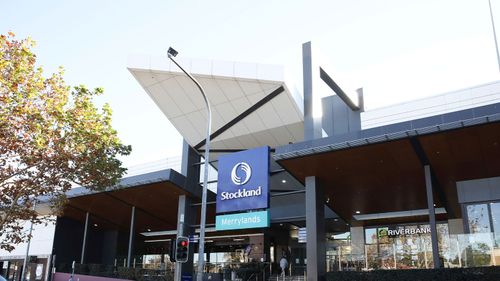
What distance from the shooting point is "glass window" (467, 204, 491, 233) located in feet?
65.9

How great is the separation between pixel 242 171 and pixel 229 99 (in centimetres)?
400

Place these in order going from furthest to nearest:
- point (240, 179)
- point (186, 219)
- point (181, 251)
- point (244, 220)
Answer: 1. point (186, 219)
2. point (240, 179)
3. point (244, 220)
4. point (181, 251)

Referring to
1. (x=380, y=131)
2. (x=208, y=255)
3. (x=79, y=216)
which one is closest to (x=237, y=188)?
(x=380, y=131)

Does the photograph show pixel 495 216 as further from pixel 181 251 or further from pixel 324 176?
pixel 181 251

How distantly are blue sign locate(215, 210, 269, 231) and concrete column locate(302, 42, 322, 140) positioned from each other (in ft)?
15.6

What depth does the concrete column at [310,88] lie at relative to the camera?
843 inches

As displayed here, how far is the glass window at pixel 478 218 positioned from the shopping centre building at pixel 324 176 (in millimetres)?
46

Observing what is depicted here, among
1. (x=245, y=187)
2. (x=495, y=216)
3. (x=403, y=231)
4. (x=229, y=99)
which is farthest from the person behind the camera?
(x=403, y=231)

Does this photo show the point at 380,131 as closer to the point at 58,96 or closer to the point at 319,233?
the point at 319,233

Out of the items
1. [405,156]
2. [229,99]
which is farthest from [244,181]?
[405,156]

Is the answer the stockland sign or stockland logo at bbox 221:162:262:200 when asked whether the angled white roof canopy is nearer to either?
the stockland sign

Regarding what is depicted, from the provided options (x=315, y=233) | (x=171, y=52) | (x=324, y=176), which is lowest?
(x=315, y=233)

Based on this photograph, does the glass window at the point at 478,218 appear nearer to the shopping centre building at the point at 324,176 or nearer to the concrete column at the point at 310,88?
the shopping centre building at the point at 324,176

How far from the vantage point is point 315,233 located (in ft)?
69.1
